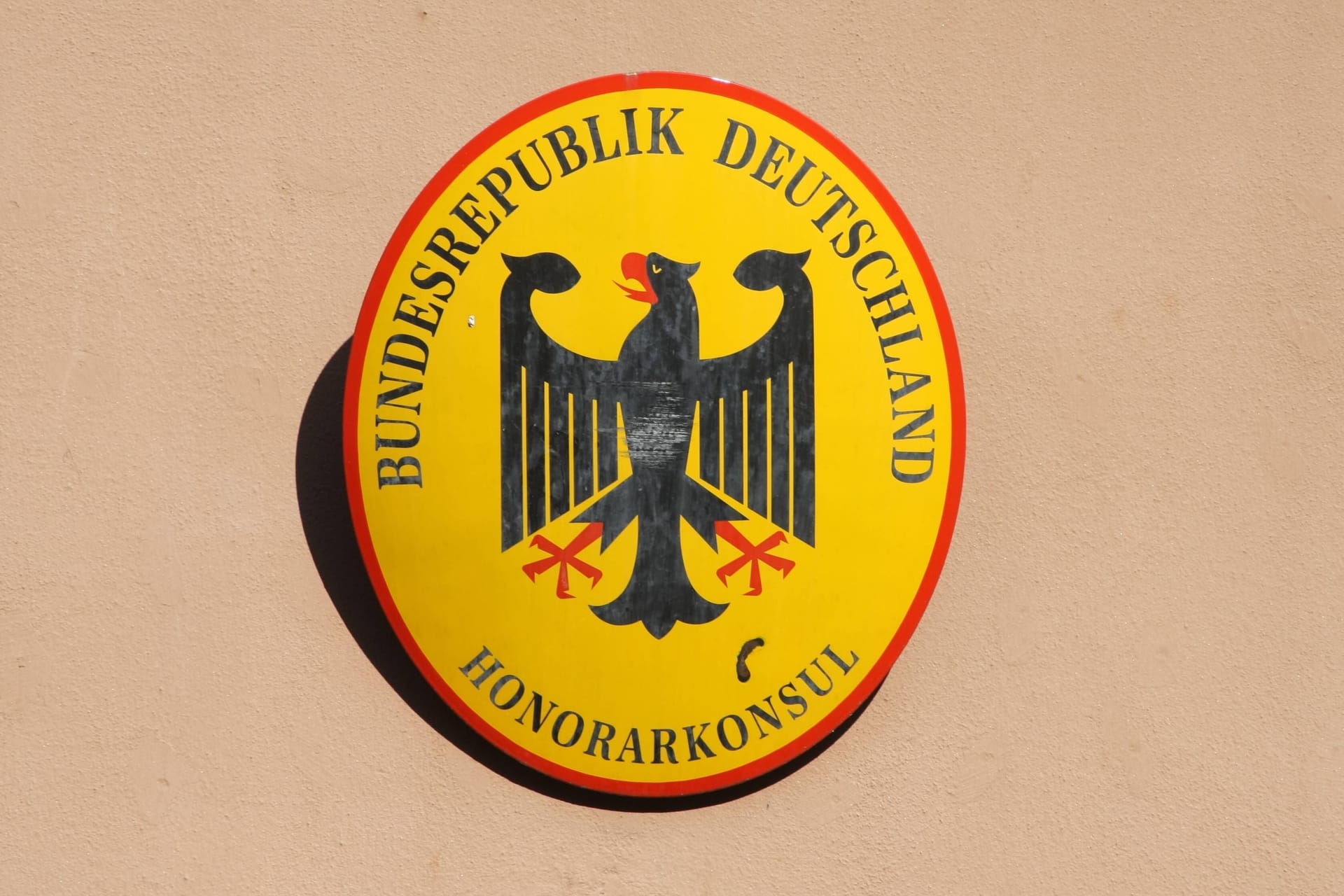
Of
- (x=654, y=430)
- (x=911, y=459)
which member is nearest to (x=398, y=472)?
(x=654, y=430)

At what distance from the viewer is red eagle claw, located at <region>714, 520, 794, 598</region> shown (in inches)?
109

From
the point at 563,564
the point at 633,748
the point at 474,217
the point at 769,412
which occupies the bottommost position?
the point at 633,748

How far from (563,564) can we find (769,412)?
0.56 meters

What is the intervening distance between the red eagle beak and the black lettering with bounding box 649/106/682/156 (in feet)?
0.75

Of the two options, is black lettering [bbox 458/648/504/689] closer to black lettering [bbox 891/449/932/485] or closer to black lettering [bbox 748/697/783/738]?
black lettering [bbox 748/697/783/738]

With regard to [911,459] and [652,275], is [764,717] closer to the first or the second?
[911,459]

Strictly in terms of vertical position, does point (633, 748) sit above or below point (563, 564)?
A: below

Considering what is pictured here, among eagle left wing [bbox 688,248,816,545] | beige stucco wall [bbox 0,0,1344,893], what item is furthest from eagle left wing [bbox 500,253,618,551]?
beige stucco wall [bbox 0,0,1344,893]

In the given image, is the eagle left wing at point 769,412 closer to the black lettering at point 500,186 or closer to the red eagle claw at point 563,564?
the red eagle claw at point 563,564

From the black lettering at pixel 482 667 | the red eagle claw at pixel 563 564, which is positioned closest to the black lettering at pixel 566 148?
the red eagle claw at pixel 563 564

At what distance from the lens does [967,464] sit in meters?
2.91

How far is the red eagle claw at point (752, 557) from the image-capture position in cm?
278

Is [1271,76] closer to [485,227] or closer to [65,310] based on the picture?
[485,227]

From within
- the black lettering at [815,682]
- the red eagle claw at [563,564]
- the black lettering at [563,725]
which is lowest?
the black lettering at [563,725]
